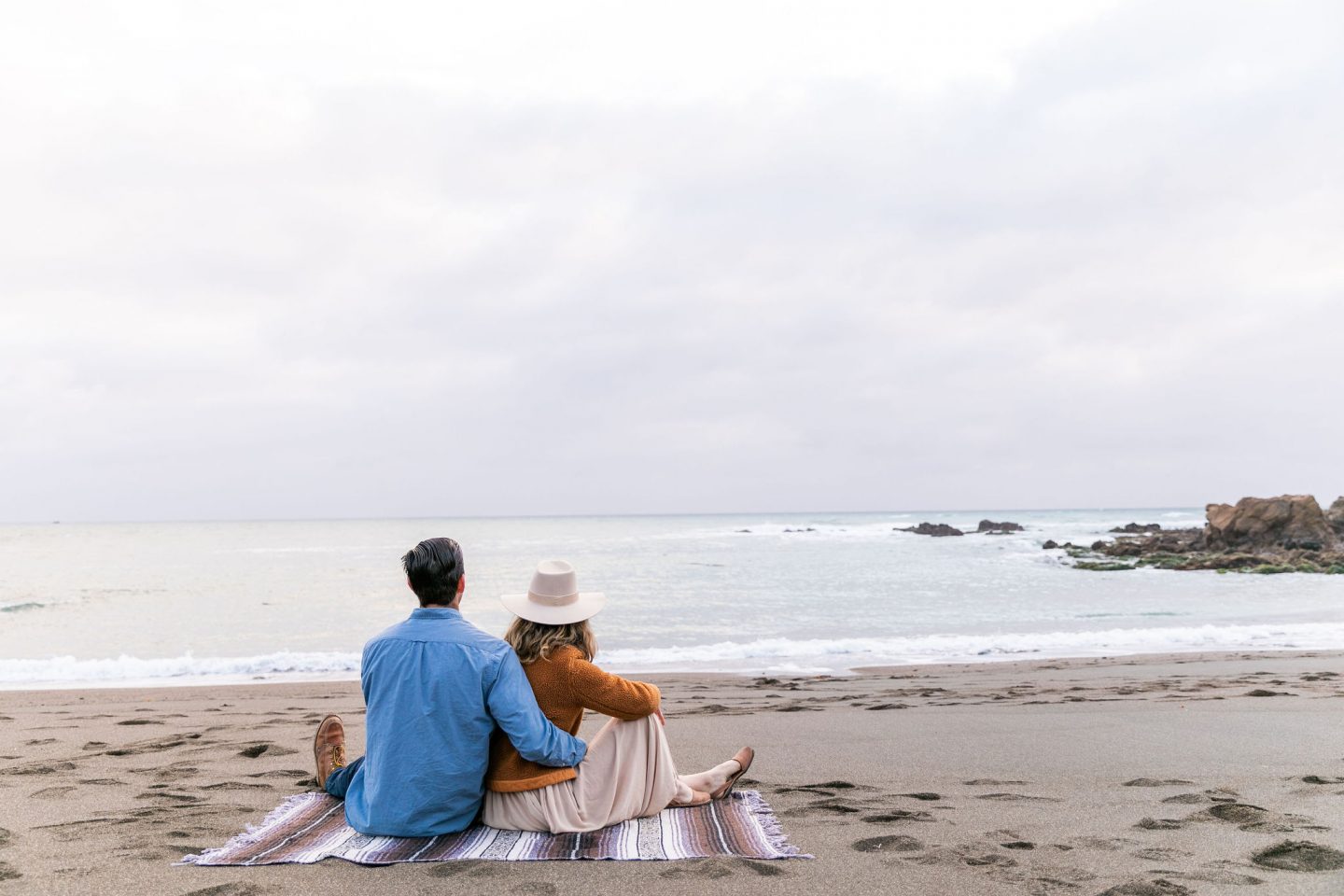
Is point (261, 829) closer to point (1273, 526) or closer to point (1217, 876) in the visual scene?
point (1217, 876)

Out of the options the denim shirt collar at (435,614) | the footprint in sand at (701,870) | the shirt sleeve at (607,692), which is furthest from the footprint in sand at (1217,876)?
the denim shirt collar at (435,614)

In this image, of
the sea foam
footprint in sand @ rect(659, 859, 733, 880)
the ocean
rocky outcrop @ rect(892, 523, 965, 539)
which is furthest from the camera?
rocky outcrop @ rect(892, 523, 965, 539)

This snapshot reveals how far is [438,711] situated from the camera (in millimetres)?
3732

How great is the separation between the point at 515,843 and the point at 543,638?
88cm

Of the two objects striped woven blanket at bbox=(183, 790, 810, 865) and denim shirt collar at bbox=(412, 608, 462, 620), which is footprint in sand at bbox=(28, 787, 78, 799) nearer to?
striped woven blanket at bbox=(183, 790, 810, 865)

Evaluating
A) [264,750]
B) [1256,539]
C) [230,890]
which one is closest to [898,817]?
[230,890]

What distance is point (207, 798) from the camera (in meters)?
4.85

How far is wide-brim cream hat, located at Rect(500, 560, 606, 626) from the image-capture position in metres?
3.93

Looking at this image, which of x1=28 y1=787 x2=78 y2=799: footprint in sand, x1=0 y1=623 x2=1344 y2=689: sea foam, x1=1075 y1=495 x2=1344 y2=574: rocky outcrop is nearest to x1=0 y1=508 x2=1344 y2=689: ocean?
x1=0 y1=623 x2=1344 y2=689: sea foam

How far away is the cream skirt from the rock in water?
3727 centimetres

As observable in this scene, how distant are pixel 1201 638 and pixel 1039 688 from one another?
6429 millimetres

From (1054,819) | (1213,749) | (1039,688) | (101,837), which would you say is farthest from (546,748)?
(1039,688)

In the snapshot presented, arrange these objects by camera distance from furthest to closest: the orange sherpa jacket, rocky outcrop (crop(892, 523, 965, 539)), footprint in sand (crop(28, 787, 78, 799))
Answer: rocky outcrop (crop(892, 523, 965, 539)) → footprint in sand (crop(28, 787, 78, 799)) → the orange sherpa jacket

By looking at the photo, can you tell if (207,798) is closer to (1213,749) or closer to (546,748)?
(546,748)
